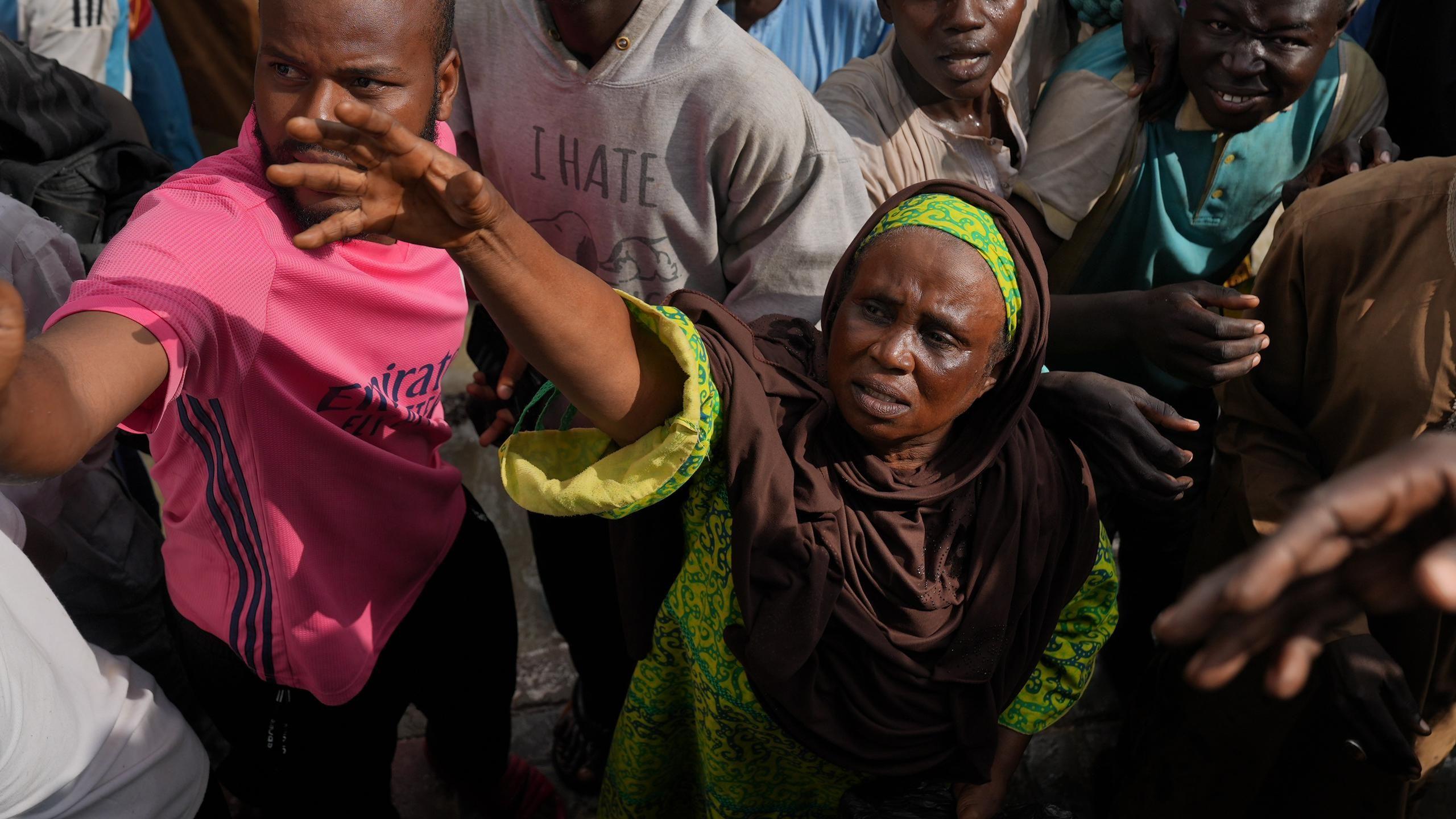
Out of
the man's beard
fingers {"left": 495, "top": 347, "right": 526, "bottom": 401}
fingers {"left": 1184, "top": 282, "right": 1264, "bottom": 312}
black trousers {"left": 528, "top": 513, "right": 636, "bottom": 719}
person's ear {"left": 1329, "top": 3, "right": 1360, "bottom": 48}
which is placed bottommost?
black trousers {"left": 528, "top": 513, "right": 636, "bottom": 719}

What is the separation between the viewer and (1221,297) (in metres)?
1.91

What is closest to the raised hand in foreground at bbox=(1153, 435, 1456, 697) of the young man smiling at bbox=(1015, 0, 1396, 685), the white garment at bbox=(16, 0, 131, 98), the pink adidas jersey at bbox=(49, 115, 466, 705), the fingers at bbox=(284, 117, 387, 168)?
the fingers at bbox=(284, 117, 387, 168)

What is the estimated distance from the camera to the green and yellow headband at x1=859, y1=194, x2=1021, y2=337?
5.25 feet

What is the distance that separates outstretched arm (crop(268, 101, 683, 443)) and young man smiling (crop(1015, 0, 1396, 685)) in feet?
3.70

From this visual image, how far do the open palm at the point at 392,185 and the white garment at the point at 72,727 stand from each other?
64cm

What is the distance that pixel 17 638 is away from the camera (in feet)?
4.13

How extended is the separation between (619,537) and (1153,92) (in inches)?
63.4

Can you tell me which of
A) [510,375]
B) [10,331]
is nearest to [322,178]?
[10,331]

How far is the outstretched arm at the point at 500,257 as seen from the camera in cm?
112

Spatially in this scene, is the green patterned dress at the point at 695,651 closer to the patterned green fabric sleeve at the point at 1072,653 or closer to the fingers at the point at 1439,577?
the patterned green fabric sleeve at the point at 1072,653

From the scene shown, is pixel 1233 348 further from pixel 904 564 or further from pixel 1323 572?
pixel 1323 572

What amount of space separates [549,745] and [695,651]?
1.37 m

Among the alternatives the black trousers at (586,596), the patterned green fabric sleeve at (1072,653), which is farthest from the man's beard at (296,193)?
the patterned green fabric sleeve at (1072,653)

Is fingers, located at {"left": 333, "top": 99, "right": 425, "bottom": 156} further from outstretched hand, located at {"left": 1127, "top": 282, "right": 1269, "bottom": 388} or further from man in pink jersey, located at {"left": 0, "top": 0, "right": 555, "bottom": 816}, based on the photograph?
outstretched hand, located at {"left": 1127, "top": 282, "right": 1269, "bottom": 388}
